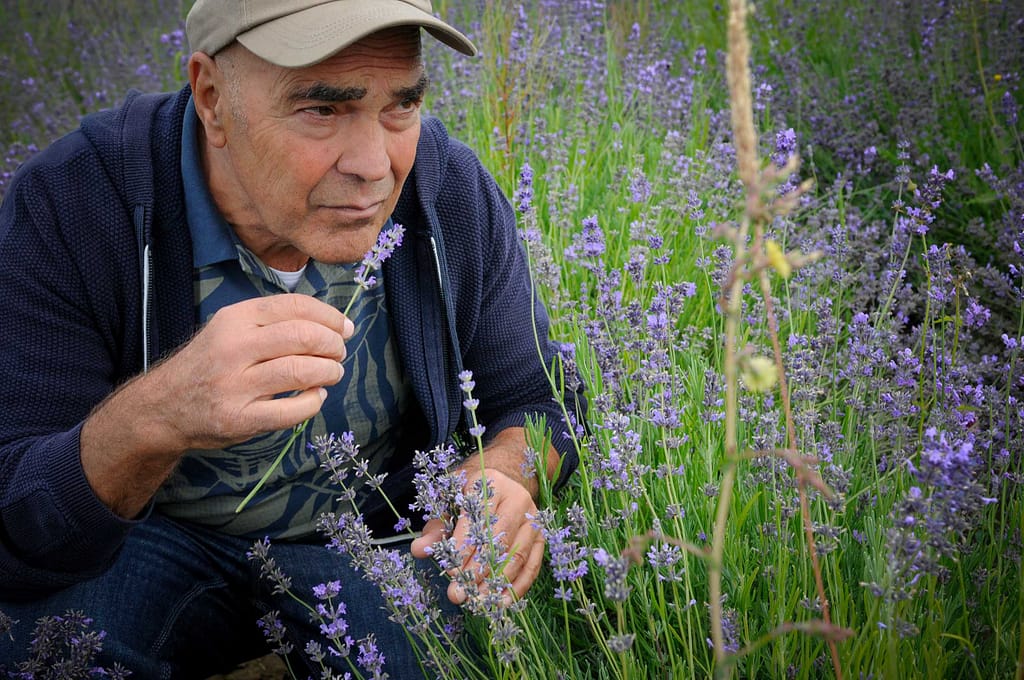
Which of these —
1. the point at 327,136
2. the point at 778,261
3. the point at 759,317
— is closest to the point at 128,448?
the point at 327,136

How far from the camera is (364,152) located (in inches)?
74.9

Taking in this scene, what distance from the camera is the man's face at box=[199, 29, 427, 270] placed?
1879mm

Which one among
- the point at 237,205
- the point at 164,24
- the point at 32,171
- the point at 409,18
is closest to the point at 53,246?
the point at 32,171

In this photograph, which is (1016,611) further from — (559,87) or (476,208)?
(559,87)

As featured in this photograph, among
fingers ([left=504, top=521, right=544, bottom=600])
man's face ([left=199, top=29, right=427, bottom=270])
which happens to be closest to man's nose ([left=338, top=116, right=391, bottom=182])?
man's face ([left=199, top=29, right=427, bottom=270])

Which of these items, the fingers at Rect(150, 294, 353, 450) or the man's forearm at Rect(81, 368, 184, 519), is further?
the man's forearm at Rect(81, 368, 184, 519)

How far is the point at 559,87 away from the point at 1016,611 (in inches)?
155

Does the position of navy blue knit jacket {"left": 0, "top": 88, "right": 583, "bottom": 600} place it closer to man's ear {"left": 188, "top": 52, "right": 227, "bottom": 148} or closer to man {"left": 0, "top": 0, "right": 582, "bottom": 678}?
man {"left": 0, "top": 0, "right": 582, "bottom": 678}

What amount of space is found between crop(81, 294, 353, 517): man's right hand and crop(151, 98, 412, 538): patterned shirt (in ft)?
1.44

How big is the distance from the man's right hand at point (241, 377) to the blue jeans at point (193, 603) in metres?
0.64

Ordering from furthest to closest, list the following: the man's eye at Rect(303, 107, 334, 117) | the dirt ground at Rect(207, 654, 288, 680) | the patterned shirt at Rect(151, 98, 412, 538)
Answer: the dirt ground at Rect(207, 654, 288, 680) < the patterned shirt at Rect(151, 98, 412, 538) < the man's eye at Rect(303, 107, 334, 117)

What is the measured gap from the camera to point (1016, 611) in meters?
1.74

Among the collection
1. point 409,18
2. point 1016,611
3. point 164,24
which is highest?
point 409,18

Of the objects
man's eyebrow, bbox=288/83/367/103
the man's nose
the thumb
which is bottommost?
the thumb
